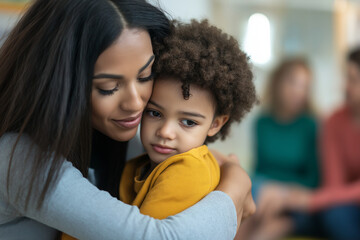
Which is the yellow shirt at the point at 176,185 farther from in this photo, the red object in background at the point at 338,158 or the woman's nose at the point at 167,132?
the red object in background at the point at 338,158

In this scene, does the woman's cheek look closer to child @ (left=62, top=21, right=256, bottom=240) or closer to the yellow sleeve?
child @ (left=62, top=21, right=256, bottom=240)

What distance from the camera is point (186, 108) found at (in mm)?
943

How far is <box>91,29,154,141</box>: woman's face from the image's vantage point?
84 centimetres

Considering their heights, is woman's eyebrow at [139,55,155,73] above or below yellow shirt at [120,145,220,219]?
above

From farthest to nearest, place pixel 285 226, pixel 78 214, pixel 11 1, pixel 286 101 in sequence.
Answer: pixel 286 101
pixel 285 226
pixel 11 1
pixel 78 214

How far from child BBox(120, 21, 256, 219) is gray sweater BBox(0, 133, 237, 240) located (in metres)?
0.06

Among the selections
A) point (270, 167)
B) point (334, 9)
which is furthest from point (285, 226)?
point (334, 9)

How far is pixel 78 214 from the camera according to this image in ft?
2.53

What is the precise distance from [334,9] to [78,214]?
3770 mm

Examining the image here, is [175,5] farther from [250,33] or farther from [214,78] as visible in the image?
[214,78]

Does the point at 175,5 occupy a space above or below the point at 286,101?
above

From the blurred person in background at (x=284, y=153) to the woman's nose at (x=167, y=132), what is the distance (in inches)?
71.1

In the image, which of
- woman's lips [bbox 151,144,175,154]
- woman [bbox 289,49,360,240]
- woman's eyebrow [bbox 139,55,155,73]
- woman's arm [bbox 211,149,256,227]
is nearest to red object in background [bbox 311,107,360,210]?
woman [bbox 289,49,360,240]

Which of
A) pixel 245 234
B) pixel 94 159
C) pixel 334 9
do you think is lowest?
pixel 245 234
